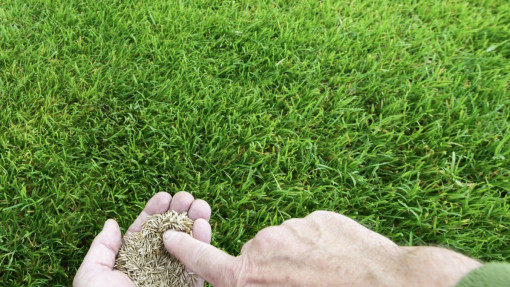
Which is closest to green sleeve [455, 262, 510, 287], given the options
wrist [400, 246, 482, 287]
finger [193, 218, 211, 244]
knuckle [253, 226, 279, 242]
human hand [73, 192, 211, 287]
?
wrist [400, 246, 482, 287]

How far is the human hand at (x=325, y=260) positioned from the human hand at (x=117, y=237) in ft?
0.85

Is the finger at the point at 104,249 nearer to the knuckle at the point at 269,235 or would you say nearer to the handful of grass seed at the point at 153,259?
the handful of grass seed at the point at 153,259

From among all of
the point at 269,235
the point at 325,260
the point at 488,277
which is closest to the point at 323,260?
the point at 325,260

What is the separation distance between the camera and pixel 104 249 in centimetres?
179

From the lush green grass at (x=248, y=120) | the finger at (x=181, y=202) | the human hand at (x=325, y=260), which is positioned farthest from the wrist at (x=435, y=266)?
the finger at (x=181, y=202)

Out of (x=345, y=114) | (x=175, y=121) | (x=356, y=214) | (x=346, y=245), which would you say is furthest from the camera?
(x=345, y=114)

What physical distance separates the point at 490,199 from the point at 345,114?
93cm

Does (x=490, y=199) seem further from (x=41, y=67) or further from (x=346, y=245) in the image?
(x=41, y=67)

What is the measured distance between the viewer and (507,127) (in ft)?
7.87

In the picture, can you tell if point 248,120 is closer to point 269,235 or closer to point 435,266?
point 269,235

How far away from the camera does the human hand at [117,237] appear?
66.4 inches

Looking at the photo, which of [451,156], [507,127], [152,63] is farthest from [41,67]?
[507,127]

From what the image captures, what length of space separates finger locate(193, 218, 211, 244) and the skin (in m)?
0.17

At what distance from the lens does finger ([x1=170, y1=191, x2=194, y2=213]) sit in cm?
194
